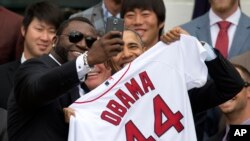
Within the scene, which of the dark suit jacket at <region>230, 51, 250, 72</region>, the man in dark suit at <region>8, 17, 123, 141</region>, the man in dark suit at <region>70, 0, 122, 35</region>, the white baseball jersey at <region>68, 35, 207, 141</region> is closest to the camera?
the man in dark suit at <region>8, 17, 123, 141</region>

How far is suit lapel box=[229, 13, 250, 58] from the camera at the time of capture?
24.5 ft

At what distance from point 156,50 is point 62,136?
2.65 feet

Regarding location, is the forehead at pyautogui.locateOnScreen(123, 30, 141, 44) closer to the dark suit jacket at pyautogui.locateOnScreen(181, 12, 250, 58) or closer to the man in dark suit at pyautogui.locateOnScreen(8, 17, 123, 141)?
the man in dark suit at pyautogui.locateOnScreen(8, 17, 123, 141)

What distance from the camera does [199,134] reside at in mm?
6805

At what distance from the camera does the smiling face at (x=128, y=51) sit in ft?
20.4

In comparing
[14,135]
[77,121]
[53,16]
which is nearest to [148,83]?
[77,121]

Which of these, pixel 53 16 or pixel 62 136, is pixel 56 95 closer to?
pixel 62 136

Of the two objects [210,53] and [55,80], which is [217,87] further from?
[55,80]

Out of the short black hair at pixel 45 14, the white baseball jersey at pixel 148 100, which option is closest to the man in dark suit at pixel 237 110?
the white baseball jersey at pixel 148 100

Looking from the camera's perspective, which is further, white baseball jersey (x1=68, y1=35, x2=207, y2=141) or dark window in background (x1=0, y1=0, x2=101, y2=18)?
dark window in background (x1=0, y1=0, x2=101, y2=18)

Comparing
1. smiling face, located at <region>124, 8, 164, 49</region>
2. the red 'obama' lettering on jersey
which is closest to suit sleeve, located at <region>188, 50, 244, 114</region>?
the red 'obama' lettering on jersey

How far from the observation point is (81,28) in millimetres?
5824

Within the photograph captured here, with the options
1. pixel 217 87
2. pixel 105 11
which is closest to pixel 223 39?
pixel 105 11

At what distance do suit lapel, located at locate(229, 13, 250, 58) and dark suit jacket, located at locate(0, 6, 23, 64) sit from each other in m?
1.81
